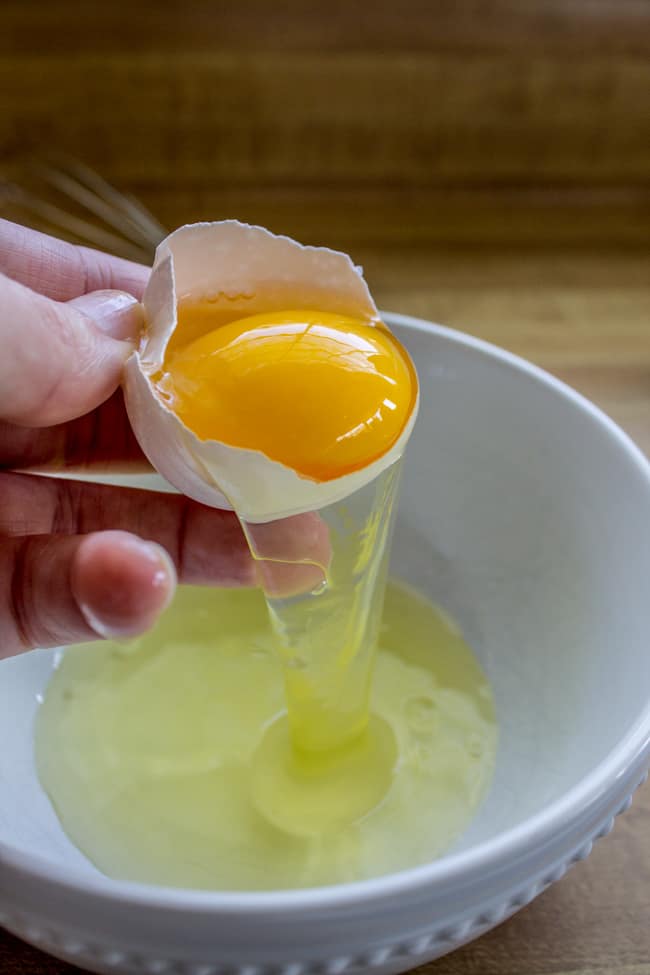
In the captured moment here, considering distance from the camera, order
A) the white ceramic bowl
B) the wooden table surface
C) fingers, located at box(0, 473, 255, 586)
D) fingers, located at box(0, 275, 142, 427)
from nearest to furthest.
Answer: the white ceramic bowl
fingers, located at box(0, 275, 142, 427)
fingers, located at box(0, 473, 255, 586)
the wooden table surface

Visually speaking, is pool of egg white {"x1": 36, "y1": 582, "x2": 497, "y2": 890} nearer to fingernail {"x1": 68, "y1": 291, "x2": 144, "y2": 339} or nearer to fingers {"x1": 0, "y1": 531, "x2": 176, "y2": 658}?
fingers {"x1": 0, "y1": 531, "x2": 176, "y2": 658}

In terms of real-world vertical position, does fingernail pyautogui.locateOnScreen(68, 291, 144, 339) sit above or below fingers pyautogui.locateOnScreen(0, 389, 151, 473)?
above

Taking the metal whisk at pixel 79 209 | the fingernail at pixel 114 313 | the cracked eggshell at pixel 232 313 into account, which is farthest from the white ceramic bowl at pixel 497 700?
the metal whisk at pixel 79 209

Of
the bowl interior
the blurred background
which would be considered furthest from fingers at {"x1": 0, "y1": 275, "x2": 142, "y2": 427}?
the blurred background

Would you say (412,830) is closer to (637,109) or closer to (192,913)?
(192,913)

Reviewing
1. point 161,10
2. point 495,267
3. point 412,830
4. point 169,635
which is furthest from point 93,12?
point 412,830

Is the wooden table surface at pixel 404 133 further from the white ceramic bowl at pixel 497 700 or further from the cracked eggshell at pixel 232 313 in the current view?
the cracked eggshell at pixel 232 313
